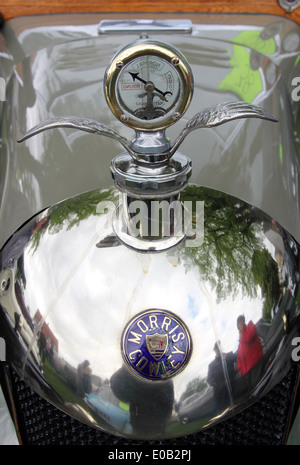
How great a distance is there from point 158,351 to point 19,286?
0.36 metres

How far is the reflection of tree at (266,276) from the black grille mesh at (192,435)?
281 millimetres

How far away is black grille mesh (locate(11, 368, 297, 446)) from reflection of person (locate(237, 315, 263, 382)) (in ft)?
0.85

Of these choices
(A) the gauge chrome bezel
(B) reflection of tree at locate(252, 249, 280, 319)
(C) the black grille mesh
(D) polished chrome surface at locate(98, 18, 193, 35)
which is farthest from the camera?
(D) polished chrome surface at locate(98, 18, 193, 35)

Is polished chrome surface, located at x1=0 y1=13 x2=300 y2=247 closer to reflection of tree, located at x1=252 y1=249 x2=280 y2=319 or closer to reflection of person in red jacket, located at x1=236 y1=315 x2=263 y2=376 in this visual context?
reflection of tree, located at x1=252 y1=249 x2=280 y2=319

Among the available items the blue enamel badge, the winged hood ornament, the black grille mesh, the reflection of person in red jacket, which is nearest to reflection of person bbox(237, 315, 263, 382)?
the reflection of person in red jacket

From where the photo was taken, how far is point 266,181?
5.09 feet

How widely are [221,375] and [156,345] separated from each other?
157mm

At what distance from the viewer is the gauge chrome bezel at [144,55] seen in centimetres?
90

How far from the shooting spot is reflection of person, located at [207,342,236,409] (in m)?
1.05

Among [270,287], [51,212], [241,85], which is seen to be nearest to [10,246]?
[51,212]

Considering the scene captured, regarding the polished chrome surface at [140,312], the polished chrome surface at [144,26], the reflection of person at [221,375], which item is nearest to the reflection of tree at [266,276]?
the polished chrome surface at [140,312]

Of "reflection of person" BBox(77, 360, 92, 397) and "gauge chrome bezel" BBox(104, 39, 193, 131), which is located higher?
"gauge chrome bezel" BBox(104, 39, 193, 131)

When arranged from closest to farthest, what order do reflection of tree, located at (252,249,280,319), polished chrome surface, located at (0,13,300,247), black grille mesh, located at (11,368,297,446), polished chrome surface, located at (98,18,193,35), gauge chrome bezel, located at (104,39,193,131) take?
gauge chrome bezel, located at (104,39,193,131) → reflection of tree, located at (252,249,280,319) → black grille mesh, located at (11,368,297,446) → polished chrome surface, located at (0,13,300,247) → polished chrome surface, located at (98,18,193,35)

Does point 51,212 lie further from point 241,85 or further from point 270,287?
point 241,85
